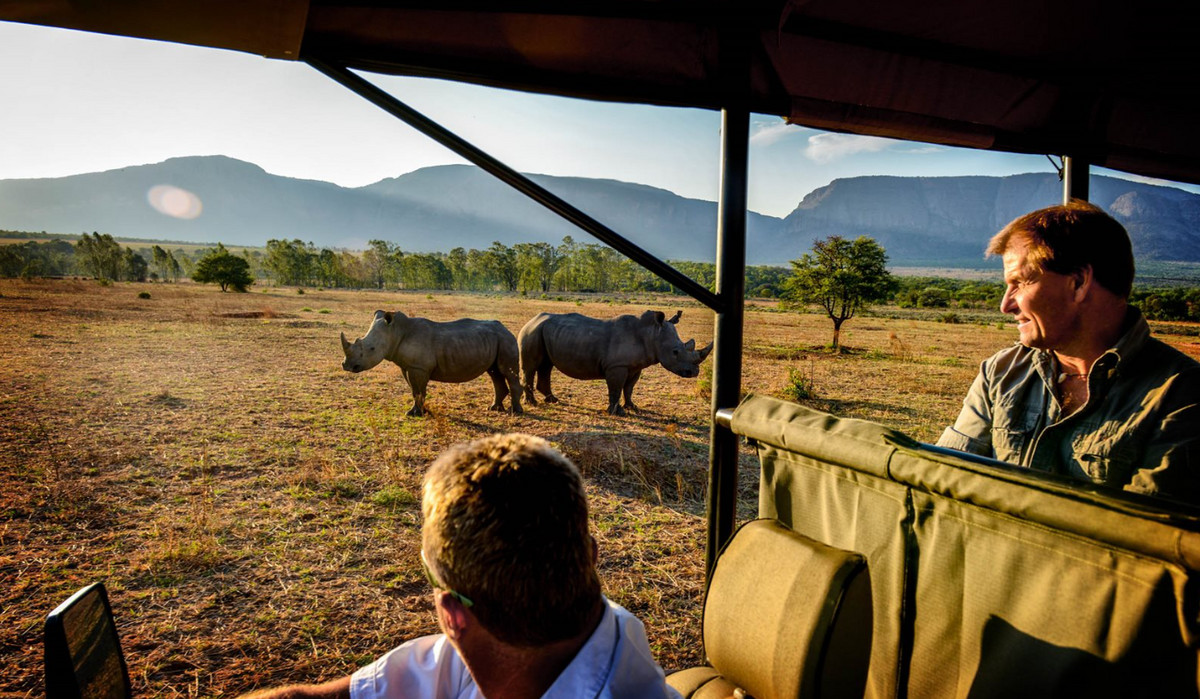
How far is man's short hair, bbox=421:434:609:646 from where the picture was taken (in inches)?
42.0

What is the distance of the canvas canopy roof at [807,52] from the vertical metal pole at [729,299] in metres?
0.16

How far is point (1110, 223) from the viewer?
1.78 m

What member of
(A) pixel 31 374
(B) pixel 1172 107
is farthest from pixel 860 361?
(A) pixel 31 374

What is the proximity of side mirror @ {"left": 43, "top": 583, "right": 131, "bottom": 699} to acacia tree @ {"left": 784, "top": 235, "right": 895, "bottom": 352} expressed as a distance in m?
25.0

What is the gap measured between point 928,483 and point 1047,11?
194cm

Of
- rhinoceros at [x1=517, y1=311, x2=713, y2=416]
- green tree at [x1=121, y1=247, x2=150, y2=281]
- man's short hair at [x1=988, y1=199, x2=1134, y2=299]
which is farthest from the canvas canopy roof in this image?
green tree at [x1=121, y1=247, x2=150, y2=281]

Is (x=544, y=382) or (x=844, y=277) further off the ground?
(x=844, y=277)

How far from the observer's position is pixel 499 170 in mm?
2221

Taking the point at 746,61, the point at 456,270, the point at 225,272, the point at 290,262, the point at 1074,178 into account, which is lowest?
the point at 1074,178

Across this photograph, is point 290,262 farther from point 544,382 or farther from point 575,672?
point 575,672

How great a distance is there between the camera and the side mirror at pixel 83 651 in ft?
3.53

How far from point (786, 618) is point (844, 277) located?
26.0 metres

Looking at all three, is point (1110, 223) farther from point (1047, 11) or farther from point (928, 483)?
point (928, 483)

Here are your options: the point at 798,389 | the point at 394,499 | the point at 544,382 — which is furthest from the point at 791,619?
the point at 798,389
